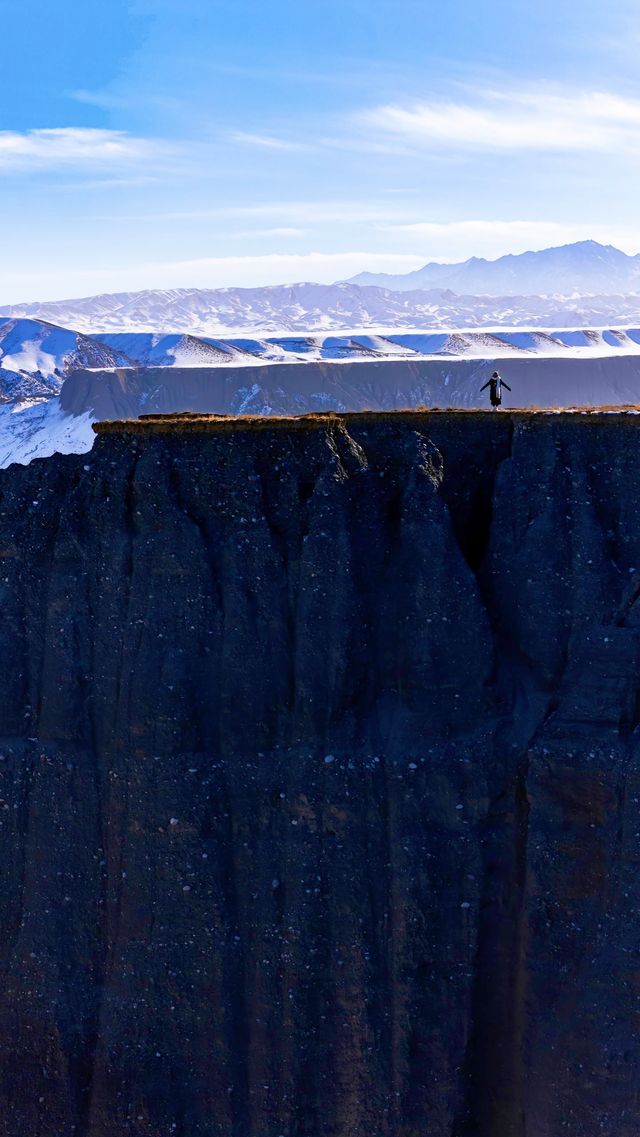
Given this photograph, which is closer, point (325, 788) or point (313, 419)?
point (325, 788)

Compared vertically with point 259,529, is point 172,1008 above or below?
below

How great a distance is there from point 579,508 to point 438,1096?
11.8 m

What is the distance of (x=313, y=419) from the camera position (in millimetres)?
23422

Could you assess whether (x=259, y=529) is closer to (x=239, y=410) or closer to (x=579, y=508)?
(x=579, y=508)

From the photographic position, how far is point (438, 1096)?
2097cm

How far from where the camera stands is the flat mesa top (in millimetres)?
23312

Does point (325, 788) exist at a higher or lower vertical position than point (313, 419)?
lower

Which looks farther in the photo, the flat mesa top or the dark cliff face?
the flat mesa top

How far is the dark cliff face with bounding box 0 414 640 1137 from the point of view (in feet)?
68.8

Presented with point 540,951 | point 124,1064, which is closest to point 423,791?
point 540,951

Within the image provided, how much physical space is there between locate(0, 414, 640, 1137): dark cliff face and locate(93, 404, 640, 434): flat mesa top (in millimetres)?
149

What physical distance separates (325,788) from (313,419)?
765cm

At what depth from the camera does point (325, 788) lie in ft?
71.2

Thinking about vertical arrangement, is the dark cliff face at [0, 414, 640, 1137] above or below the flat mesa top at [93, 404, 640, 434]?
below
